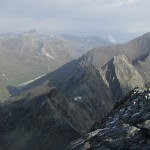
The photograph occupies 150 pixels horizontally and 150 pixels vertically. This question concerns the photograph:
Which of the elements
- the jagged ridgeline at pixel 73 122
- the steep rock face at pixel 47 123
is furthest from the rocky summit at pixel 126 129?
the steep rock face at pixel 47 123

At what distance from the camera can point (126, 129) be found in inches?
1746

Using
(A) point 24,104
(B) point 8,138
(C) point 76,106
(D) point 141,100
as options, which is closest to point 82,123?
(C) point 76,106

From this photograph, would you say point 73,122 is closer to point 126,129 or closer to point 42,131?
A: point 42,131

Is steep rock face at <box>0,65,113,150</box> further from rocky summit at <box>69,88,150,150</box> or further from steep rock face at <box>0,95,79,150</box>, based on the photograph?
rocky summit at <box>69,88,150,150</box>

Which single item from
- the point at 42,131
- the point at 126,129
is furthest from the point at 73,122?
the point at 126,129

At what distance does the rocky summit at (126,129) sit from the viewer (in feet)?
134

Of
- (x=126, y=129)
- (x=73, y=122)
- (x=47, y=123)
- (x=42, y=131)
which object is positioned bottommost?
(x=73, y=122)

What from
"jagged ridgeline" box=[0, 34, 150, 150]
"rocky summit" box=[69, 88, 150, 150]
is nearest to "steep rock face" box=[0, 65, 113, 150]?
"jagged ridgeline" box=[0, 34, 150, 150]

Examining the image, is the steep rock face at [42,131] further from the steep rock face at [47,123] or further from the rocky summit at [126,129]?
the rocky summit at [126,129]

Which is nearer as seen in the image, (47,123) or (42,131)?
(42,131)

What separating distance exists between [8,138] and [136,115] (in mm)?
87197

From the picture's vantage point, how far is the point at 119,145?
137ft

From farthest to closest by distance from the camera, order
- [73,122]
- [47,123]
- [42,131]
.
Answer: [73,122] < [47,123] < [42,131]

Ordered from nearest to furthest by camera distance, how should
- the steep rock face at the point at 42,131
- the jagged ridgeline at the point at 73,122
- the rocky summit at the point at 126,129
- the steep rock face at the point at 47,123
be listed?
the rocky summit at the point at 126,129
the jagged ridgeline at the point at 73,122
the steep rock face at the point at 42,131
the steep rock face at the point at 47,123
